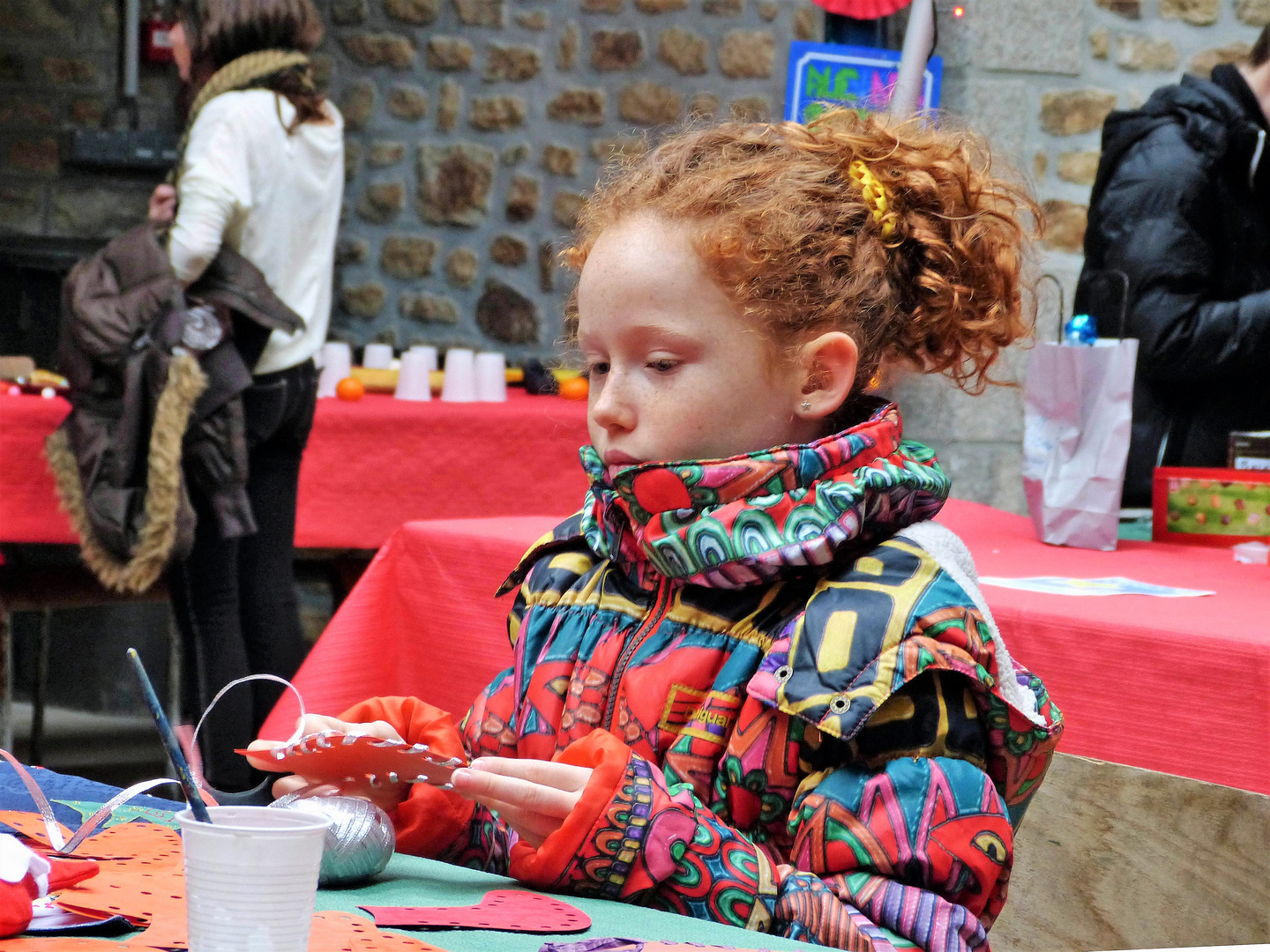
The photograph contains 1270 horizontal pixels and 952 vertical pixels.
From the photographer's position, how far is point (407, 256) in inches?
221

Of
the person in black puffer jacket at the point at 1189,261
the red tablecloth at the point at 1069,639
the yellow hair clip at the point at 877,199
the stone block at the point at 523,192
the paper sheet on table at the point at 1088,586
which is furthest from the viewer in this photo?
the stone block at the point at 523,192

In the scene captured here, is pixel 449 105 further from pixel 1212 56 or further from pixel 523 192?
pixel 1212 56

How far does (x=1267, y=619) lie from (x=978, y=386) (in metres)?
0.49

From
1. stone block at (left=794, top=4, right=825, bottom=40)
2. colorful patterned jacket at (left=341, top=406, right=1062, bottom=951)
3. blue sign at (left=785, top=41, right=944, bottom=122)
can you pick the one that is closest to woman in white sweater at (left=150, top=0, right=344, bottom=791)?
blue sign at (left=785, top=41, right=944, bottom=122)

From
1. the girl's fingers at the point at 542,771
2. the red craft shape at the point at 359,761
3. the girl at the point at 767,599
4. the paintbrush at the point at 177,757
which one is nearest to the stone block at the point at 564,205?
the girl at the point at 767,599

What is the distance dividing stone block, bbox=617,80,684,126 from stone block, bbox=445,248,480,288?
78cm

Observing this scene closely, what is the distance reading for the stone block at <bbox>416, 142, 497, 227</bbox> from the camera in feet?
18.1

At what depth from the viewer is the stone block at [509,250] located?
5.58 meters

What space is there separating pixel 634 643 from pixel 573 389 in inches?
123

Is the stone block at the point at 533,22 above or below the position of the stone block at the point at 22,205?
above

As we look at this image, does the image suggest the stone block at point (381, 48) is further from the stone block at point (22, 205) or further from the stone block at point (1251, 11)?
the stone block at point (1251, 11)

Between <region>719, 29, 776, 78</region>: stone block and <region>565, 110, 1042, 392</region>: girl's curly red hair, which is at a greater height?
<region>719, 29, 776, 78</region>: stone block

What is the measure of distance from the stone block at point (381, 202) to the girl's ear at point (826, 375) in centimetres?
462

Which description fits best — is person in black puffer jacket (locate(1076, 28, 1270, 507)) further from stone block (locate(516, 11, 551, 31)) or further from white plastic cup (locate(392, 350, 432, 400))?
stone block (locate(516, 11, 551, 31))
